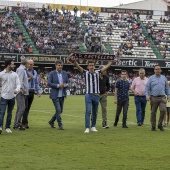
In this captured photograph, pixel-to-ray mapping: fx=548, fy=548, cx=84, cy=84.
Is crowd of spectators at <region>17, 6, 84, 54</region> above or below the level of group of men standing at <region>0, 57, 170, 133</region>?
above

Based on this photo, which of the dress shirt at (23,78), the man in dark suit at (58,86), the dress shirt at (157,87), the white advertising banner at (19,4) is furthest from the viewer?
the white advertising banner at (19,4)

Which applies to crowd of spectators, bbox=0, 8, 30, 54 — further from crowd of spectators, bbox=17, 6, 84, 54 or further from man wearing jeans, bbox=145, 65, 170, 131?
man wearing jeans, bbox=145, 65, 170, 131

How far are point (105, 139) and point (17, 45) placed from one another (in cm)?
4151

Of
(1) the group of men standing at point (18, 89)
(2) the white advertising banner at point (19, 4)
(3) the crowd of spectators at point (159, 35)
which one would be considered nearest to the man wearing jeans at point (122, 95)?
(1) the group of men standing at point (18, 89)

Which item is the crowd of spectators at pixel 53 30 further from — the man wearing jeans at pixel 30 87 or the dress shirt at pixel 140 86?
the man wearing jeans at pixel 30 87

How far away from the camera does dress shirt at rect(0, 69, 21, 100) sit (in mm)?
14531

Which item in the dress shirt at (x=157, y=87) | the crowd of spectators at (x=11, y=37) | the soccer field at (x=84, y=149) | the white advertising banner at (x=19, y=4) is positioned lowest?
the soccer field at (x=84, y=149)

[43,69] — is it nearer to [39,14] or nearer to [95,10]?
[39,14]

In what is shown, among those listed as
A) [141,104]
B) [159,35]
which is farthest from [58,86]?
[159,35]

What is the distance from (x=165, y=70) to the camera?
62219 millimetres

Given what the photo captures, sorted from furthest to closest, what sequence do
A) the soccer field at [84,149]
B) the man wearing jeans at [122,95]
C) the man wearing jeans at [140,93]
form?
1. the man wearing jeans at [140,93]
2. the man wearing jeans at [122,95]
3. the soccer field at [84,149]

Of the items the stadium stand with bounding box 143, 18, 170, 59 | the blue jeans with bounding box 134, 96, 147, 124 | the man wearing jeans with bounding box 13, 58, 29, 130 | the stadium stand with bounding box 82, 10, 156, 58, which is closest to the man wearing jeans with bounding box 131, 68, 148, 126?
the blue jeans with bounding box 134, 96, 147, 124

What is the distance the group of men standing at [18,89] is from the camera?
14.6m

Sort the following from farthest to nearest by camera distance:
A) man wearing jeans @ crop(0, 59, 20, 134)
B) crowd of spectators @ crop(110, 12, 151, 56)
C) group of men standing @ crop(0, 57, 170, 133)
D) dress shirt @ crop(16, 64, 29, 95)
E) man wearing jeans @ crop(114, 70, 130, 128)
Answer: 1. crowd of spectators @ crop(110, 12, 151, 56)
2. man wearing jeans @ crop(114, 70, 130, 128)
3. dress shirt @ crop(16, 64, 29, 95)
4. group of men standing @ crop(0, 57, 170, 133)
5. man wearing jeans @ crop(0, 59, 20, 134)
